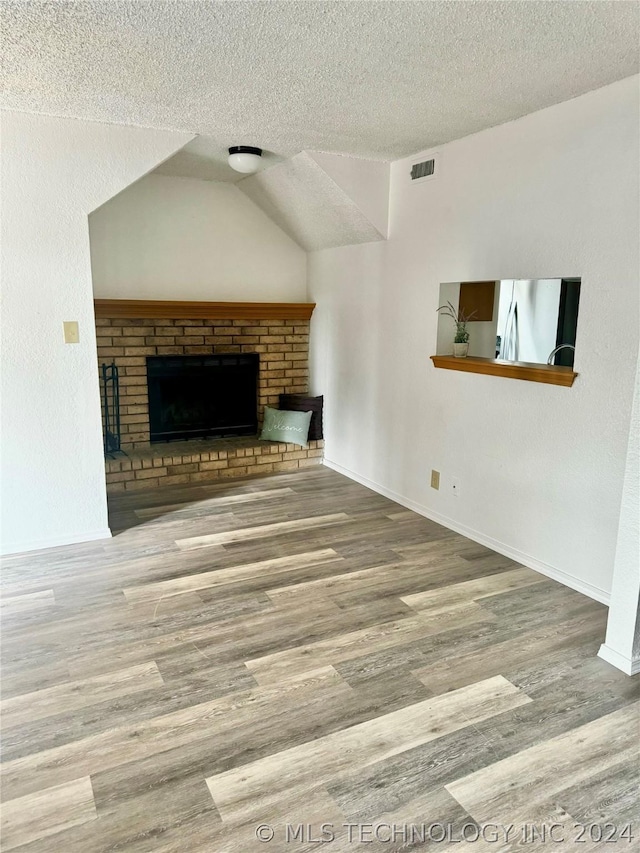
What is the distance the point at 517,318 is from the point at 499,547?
1.32m

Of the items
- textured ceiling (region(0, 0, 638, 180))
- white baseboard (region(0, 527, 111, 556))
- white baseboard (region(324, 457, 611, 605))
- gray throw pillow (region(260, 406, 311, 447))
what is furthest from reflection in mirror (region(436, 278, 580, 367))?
white baseboard (region(0, 527, 111, 556))

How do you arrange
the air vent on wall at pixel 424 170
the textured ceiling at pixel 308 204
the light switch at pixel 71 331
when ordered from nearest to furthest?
1. the light switch at pixel 71 331
2. the air vent on wall at pixel 424 170
3. the textured ceiling at pixel 308 204

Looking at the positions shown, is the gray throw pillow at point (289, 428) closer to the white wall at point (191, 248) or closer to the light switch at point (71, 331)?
the white wall at point (191, 248)

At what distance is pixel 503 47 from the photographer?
2207 mm

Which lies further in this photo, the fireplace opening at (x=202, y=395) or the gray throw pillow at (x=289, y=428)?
the gray throw pillow at (x=289, y=428)

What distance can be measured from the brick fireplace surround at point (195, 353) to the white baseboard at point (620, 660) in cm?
302

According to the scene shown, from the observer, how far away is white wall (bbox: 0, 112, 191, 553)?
3.06 metres

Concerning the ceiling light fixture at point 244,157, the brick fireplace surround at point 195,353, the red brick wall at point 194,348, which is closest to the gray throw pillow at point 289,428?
the brick fireplace surround at point 195,353

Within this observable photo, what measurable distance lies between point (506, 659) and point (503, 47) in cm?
234

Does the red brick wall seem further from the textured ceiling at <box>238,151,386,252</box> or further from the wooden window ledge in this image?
the wooden window ledge

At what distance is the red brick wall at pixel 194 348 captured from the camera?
457 centimetres

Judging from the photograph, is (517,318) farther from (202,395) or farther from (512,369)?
(202,395)

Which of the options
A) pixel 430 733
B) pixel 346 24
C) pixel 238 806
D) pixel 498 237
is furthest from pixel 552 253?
pixel 238 806

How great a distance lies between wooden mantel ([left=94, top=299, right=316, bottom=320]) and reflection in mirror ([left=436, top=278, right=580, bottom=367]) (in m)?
1.76
